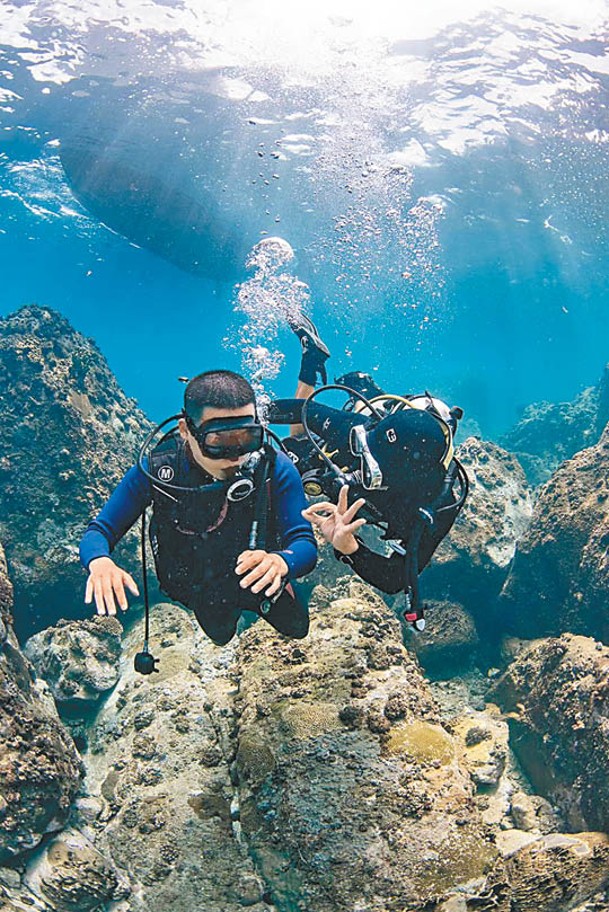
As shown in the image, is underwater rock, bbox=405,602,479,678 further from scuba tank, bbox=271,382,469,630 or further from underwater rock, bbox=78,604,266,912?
scuba tank, bbox=271,382,469,630

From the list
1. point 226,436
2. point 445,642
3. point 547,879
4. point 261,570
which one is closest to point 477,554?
point 445,642

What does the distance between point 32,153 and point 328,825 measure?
24.1m

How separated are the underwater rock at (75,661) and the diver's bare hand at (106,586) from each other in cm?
368

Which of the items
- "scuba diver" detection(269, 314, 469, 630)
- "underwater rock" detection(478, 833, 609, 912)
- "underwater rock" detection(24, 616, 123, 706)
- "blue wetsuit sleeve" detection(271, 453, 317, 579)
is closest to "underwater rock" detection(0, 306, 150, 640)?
"underwater rock" detection(24, 616, 123, 706)

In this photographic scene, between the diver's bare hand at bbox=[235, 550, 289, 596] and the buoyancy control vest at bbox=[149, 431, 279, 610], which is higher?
the diver's bare hand at bbox=[235, 550, 289, 596]

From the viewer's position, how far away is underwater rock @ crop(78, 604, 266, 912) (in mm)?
4242

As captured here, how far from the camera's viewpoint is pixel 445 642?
7883 mm

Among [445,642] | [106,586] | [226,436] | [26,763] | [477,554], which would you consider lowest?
[445,642]

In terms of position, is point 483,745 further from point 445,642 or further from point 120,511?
point 120,511

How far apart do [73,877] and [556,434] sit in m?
21.5

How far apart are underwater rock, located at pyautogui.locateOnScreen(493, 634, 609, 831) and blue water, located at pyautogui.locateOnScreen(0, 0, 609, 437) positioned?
660 inches

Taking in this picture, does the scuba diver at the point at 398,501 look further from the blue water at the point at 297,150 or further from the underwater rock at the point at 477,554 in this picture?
the blue water at the point at 297,150

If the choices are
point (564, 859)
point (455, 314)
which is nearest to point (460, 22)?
point (564, 859)

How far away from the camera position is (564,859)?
12.0 ft
